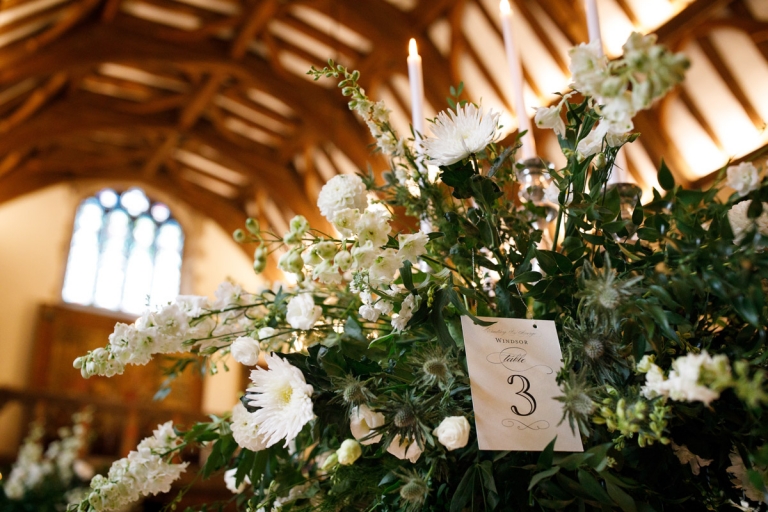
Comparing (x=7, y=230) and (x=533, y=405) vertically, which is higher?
(x=7, y=230)

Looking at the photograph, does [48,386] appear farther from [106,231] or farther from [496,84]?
[496,84]

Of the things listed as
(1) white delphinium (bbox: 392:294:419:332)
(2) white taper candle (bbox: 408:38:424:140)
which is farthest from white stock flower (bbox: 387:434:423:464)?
(2) white taper candle (bbox: 408:38:424:140)

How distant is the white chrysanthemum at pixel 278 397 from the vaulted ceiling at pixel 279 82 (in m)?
4.57

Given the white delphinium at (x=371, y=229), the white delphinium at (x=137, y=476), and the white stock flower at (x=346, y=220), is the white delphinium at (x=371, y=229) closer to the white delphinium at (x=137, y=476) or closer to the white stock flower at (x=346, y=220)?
the white stock flower at (x=346, y=220)

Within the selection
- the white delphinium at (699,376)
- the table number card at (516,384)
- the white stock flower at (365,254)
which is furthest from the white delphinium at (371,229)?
the white delphinium at (699,376)

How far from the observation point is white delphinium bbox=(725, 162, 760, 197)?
0.61 meters

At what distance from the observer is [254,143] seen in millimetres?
9719

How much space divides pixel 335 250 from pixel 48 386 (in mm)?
9086

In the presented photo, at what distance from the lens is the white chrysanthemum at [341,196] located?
801mm

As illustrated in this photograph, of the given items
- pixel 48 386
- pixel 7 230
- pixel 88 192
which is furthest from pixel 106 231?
pixel 48 386

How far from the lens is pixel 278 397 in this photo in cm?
67

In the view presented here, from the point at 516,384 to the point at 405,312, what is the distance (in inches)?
5.7

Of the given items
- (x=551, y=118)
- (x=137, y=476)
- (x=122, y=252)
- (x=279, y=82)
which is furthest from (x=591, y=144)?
(x=122, y=252)

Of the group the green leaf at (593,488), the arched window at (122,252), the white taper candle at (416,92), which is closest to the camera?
Result: the green leaf at (593,488)
